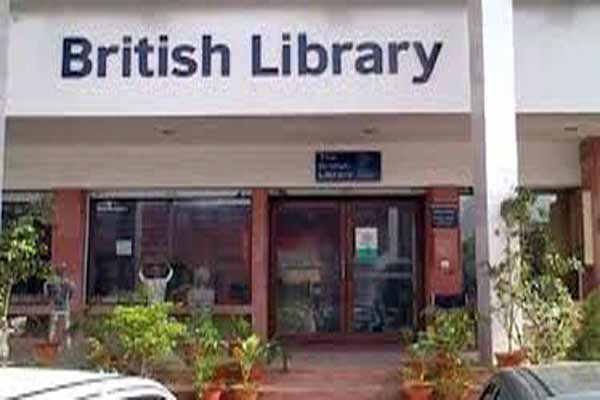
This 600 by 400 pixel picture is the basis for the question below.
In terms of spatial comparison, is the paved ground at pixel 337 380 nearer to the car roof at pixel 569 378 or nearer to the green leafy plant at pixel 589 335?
the green leafy plant at pixel 589 335

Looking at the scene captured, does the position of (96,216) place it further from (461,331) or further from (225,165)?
(461,331)

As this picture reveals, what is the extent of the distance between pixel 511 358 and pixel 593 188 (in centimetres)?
531

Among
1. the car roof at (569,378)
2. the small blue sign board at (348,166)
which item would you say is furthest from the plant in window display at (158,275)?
Result: the car roof at (569,378)

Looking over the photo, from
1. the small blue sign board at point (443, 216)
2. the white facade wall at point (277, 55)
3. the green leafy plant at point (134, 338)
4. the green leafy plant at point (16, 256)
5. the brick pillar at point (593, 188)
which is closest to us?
the green leafy plant at point (134, 338)

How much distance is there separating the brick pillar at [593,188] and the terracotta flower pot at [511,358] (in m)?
4.66

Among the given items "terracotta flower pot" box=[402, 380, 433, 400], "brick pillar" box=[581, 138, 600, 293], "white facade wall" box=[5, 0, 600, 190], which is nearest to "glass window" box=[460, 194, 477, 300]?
"brick pillar" box=[581, 138, 600, 293]

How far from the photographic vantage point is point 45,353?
468 inches

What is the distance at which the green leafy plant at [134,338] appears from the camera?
10.5 metres

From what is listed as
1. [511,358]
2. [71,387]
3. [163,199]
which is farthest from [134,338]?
[71,387]

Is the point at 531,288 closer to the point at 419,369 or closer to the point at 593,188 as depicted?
the point at 419,369

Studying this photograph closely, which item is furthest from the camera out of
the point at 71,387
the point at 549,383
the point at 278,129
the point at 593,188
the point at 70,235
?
the point at 70,235

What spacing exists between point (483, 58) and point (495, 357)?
12.1 feet


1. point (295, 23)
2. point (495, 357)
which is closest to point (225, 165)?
point (295, 23)

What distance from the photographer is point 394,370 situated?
11.9 meters
